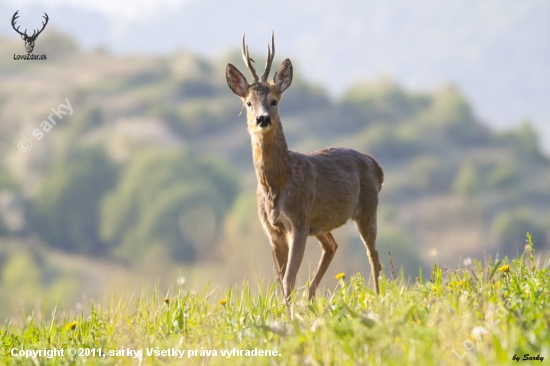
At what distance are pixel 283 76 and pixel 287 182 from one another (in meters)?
1.15

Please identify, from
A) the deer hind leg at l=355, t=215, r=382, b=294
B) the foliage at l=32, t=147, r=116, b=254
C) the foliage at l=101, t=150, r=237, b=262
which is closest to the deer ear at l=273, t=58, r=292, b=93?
the deer hind leg at l=355, t=215, r=382, b=294

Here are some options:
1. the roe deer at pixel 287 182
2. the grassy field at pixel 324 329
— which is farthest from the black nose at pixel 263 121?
the grassy field at pixel 324 329

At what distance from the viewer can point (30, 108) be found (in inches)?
4966

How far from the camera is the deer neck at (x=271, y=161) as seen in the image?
775 cm

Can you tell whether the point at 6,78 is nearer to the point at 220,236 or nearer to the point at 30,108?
the point at 30,108

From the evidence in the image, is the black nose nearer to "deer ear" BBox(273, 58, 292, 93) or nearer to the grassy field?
"deer ear" BBox(273, 58, 292, 93)

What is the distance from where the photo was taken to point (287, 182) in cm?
775

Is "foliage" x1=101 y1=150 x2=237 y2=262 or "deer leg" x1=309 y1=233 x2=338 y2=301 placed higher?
"foliage" x1=101 y1=150 x2=237 y2=262

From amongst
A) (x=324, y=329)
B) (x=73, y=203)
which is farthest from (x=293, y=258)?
(x=73, y=203)

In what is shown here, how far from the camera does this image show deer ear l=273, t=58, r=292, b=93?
8.20m

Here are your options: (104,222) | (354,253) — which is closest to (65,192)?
(104,222)

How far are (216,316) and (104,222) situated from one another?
99.8 m

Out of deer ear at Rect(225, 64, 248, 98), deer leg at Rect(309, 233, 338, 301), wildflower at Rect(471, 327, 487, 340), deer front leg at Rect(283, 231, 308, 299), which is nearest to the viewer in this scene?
wildflower at Rect(471, 327, 487, 340)

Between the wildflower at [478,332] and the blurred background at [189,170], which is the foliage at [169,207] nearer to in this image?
the blurred background at [189,170]
